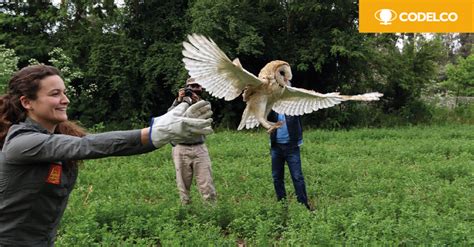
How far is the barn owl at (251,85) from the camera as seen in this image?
3.09 m

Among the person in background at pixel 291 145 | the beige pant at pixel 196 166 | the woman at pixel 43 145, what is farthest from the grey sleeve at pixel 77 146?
the person in background at pixel 291 145

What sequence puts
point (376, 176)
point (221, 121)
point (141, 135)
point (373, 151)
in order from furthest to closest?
point (221, 121), point (373, 151), point (376, 176), point (141, 135)

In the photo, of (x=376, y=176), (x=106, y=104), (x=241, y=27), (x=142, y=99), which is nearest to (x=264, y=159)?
(x=376, y=176)

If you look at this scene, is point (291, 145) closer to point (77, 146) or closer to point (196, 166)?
point (196, 166)

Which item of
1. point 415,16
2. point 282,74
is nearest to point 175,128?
point 282,74

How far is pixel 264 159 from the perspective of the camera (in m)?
9.91

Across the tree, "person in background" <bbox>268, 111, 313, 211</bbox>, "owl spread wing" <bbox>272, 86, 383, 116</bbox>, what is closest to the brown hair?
"owl spread wing" <bbox>272, 86, 383, 116</bbox>

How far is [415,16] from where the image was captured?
661 inches

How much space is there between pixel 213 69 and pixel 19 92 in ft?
4.68

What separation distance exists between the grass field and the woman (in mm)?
2106

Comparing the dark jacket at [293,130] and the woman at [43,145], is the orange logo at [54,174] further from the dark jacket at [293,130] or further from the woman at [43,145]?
the dark jacket at [293,130]

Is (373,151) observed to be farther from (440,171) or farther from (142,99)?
(142,99)

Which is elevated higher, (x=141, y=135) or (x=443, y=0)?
(x=443, y=0)

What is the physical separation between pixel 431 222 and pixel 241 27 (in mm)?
12911
